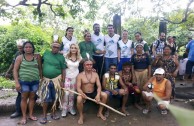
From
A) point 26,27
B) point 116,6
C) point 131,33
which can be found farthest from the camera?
point 131,33

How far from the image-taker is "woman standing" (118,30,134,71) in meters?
5.99

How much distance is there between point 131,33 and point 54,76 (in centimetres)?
1131

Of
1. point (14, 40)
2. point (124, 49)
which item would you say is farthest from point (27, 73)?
point (14, 40)

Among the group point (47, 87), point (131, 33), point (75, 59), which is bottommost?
point (47, 87)

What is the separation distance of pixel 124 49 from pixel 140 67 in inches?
24.1

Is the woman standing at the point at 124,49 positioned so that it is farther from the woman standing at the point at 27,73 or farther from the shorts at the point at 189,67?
the shorts at the point at 189,67

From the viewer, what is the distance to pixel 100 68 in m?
6.10

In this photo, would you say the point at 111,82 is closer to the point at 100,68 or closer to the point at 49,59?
the point at 100,68

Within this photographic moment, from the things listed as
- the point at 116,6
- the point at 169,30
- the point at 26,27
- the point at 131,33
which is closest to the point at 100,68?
the point at 116,6

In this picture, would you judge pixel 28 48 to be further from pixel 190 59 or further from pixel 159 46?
pixel 190 59

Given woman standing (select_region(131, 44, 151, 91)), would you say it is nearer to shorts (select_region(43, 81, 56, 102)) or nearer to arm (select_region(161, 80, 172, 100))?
arm (select_region(161, 80, 172, 100))

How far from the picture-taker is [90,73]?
5289mm

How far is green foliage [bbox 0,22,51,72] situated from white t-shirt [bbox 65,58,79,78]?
592 cm

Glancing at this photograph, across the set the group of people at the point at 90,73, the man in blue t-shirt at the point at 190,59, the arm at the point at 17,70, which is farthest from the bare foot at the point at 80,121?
the man in blue t-shirt at the point at 190,59
